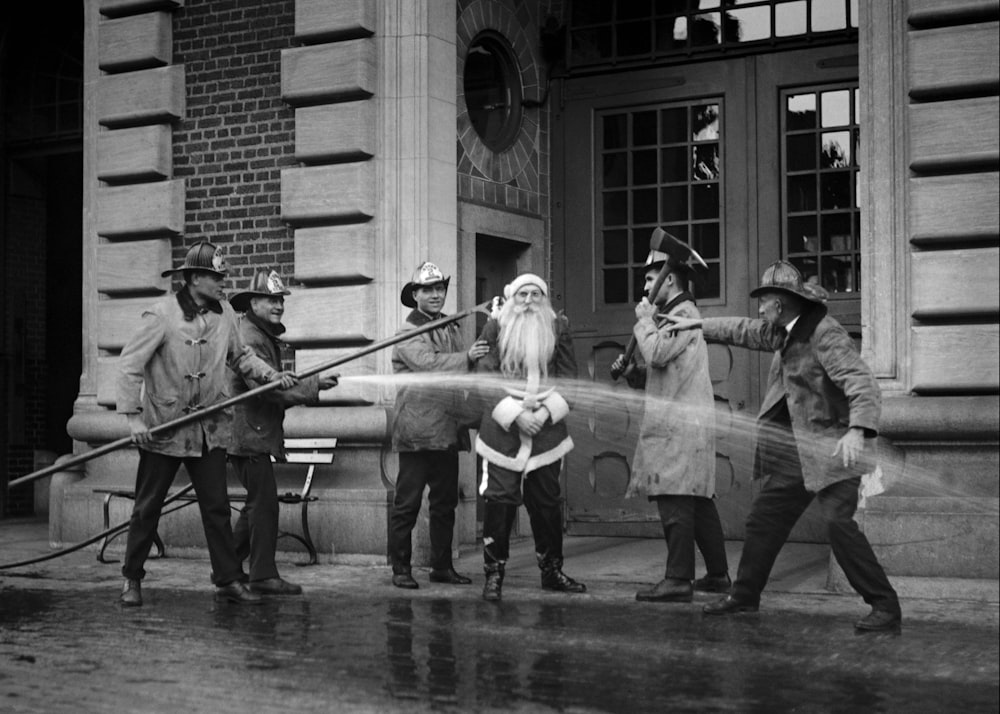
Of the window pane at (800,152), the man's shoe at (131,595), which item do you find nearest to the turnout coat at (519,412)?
the man's shoe at (131,595)

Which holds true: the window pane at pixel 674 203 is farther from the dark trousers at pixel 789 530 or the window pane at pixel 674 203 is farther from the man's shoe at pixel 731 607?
the man's shoe at pixel 731 607

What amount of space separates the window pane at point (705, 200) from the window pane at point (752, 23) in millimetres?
1192

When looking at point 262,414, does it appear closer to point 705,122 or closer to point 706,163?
point 706,163

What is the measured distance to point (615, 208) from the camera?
41.4 ft

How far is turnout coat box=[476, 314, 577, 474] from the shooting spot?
9438 millimetres

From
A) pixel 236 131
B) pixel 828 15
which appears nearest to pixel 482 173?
pixel 236 131

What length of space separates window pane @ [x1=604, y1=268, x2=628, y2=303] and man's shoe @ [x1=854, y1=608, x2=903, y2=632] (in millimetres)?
5066

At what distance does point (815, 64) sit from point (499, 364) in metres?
3.92

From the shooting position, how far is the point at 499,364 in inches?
378

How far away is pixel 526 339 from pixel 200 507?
2.27 m

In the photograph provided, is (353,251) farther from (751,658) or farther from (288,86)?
(751,658)

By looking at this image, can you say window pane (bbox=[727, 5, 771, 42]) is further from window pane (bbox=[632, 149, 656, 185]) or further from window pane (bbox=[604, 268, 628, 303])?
window pane (bbox=[604, 268, 628, 303])

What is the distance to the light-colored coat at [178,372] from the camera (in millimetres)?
9328

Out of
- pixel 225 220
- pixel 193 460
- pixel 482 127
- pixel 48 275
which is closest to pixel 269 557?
pixel 193 460
